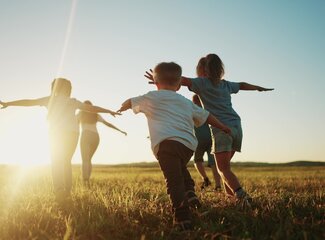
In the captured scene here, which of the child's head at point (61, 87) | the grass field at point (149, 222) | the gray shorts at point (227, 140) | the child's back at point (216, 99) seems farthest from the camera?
the child's head at point (61, 87)

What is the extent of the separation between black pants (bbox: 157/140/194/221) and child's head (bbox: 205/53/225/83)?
1840 mm

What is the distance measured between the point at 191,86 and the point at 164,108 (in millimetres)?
1432

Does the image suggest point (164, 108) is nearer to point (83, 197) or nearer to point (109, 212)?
point (109, 212)

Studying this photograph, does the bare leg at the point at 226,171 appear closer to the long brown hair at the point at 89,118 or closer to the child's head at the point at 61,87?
the child's head at the point at 61,87

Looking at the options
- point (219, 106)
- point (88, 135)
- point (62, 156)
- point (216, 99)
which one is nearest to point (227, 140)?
point (219, 106)

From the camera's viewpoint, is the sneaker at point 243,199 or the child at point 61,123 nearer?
the sneaker at point 243,199

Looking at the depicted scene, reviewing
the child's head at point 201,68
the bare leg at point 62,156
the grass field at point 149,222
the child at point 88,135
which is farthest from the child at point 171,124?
the child at point 88,135

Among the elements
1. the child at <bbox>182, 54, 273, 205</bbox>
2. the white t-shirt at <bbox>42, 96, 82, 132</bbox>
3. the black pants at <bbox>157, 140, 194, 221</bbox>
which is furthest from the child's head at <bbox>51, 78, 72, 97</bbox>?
the black pants at <bbox>157, 140, 194, 221</bbox>

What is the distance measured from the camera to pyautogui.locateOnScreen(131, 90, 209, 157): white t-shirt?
15.3ft

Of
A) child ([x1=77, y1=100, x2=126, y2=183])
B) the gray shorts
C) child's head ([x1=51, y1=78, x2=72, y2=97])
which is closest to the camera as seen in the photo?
the gray shorts

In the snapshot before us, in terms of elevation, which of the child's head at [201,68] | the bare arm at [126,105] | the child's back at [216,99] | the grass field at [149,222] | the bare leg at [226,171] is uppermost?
the child's head at [201,68]

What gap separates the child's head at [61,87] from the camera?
7445 millimetres

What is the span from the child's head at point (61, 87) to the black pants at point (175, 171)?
11.5ft

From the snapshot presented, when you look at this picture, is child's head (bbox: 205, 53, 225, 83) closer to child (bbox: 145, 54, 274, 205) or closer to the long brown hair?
child (bbox: 145, 54, 274, 205)
